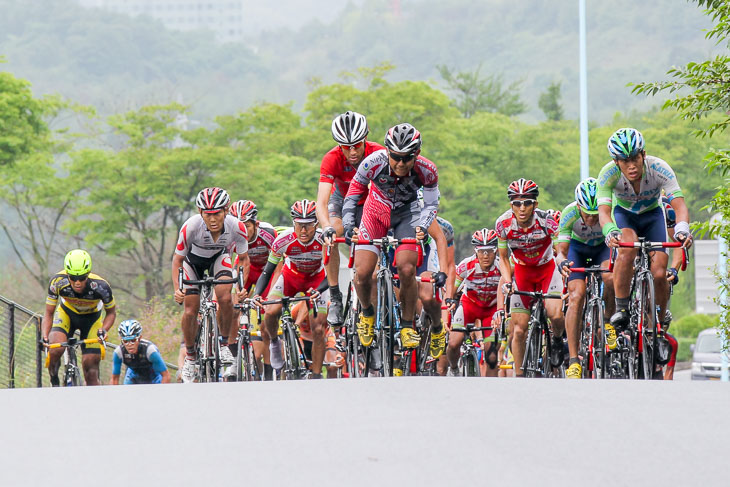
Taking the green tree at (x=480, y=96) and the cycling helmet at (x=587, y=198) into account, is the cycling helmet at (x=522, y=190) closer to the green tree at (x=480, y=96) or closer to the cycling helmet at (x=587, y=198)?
the cycling helmet at (x=587, y=198)

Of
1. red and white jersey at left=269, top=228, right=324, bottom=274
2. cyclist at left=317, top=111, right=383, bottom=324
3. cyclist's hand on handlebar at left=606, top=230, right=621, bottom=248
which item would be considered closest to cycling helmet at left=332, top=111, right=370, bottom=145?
cyclist at left=317, top=111, right=383, bottom=324

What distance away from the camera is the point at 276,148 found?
173 ft

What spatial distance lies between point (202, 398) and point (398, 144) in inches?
132

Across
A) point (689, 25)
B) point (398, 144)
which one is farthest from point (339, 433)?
point (689, 25)

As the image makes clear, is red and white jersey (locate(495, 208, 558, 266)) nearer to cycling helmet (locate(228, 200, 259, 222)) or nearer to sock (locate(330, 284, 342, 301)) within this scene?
sock (locate(330, 284, 342, 301))

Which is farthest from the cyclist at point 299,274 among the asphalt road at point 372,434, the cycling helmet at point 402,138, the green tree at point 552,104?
the green tree at point 552,104

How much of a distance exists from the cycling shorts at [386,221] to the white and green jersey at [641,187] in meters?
1.76

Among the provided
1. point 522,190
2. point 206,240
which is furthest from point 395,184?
point 522,190

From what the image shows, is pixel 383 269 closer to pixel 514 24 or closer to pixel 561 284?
pixel 561 284

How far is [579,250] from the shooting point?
12930 millimetres

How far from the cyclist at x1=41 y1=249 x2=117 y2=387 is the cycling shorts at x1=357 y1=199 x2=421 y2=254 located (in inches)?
185

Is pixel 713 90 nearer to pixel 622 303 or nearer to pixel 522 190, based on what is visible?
pixel 522 190

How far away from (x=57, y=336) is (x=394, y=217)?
18.7ft

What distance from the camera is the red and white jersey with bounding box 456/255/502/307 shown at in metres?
15.9
